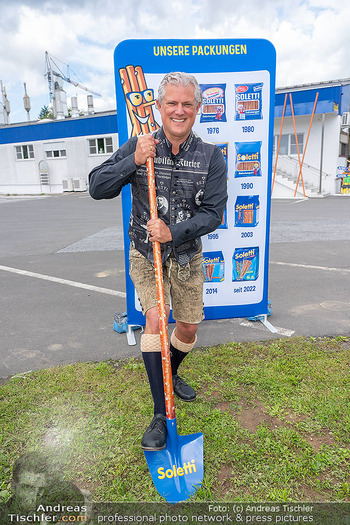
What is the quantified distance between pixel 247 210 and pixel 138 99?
160 centimetres

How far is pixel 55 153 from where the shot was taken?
34062 millimetres

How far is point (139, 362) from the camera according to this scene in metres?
3.53

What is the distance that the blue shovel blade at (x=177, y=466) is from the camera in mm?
2104

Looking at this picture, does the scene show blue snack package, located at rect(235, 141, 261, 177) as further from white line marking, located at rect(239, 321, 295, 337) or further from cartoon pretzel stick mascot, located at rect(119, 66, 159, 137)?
white line marking, located at rect(239, 321, 295, 337)

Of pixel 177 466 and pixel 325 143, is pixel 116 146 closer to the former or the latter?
pixel 325 143

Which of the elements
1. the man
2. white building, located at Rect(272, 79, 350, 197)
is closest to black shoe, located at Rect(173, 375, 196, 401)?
the man

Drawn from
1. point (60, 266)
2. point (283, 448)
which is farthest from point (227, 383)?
point (60, 266)

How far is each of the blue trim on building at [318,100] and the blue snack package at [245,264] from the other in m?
23.3

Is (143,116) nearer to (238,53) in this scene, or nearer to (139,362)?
(238,53)

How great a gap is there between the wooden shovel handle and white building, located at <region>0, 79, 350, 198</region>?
67.9 feet

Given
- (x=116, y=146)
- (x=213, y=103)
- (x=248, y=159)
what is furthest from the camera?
(x=116, y=146)

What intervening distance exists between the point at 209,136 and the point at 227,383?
2411 mm

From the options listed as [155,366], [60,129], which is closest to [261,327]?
[155,366]

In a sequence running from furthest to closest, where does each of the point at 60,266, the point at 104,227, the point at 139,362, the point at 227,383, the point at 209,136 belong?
the point at 104,227 < the point at 60,266 < the point at 209,136 < the point at 139,362 < the point at 227,383
